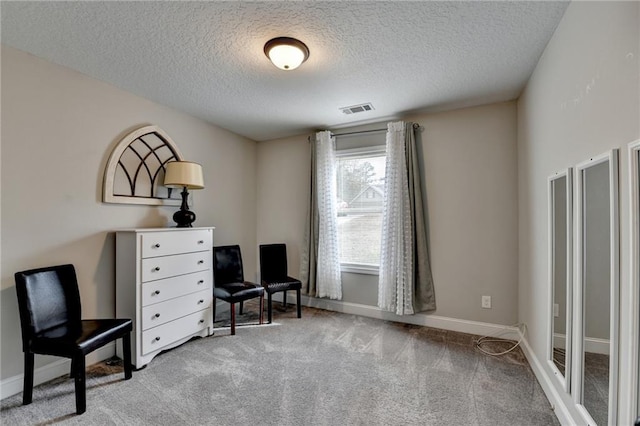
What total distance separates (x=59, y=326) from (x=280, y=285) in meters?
1.93

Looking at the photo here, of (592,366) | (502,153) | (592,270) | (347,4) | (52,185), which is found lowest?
(592,366)

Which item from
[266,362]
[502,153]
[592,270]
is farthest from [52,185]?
[502,153]

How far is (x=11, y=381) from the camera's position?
1959 mm

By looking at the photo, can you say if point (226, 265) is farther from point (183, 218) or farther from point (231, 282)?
point (183, 218)

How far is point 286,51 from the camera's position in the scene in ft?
6.29

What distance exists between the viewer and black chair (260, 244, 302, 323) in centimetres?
338

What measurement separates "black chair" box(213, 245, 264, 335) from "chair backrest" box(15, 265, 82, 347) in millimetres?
1220

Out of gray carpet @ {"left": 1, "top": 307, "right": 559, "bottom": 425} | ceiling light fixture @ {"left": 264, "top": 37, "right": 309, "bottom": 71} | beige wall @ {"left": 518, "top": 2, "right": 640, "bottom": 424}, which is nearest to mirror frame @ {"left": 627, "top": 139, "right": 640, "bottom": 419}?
beige wall @ {"left": 518, "top": 2, "right": 640, "bottom": 424}

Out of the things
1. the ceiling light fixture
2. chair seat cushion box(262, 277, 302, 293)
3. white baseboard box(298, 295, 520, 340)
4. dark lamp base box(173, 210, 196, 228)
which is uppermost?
the ceiling light fixture

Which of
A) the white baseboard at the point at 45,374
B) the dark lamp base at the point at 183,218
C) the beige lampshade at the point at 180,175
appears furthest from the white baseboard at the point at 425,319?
the white baseboard at the point at 45,374

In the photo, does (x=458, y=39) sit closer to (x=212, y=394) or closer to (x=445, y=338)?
(x=445, y=338)

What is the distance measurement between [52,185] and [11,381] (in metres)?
1.41

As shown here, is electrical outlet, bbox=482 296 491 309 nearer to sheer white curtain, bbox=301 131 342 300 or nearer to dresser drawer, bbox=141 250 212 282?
sheer white curtain, bbox=301 131 342 300

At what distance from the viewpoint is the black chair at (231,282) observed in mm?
2988
